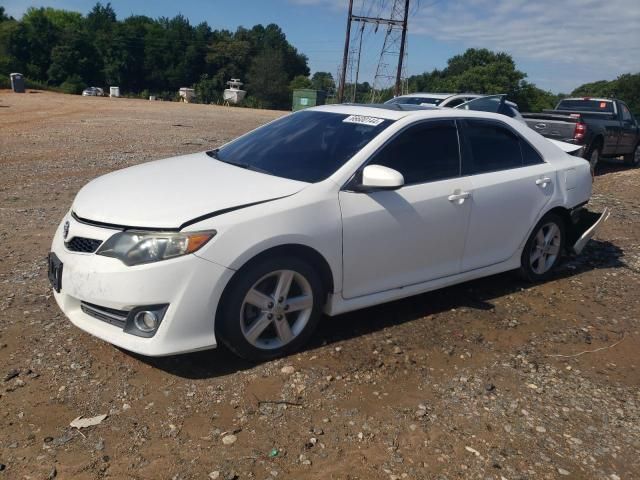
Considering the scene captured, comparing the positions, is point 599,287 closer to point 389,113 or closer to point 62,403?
point 389,113

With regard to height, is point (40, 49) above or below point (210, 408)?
above

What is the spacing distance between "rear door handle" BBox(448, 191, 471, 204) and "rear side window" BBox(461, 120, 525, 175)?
8.8 inches

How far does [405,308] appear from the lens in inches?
183

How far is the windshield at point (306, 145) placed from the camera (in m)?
3.93

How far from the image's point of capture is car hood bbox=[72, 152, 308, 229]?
3262mm

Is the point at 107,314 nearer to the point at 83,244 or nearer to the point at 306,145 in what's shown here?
the point at 83,244

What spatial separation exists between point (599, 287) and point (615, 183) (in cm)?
684

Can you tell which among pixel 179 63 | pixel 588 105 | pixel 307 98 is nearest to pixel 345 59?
pixel 307 98

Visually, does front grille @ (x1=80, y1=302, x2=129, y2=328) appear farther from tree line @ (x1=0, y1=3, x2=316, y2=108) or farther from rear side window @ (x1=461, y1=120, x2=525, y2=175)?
tree line @ (x1=0, y1=3, x2=316, y2=108)

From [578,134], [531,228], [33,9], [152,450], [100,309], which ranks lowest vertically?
[152,450]

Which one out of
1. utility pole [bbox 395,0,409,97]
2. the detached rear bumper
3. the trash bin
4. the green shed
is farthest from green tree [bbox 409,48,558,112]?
the detached rear bumper

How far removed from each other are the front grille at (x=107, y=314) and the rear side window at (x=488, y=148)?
2.77 meters

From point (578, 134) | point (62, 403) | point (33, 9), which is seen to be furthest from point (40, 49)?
point (62, 403)

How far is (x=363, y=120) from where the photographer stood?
170 inches
